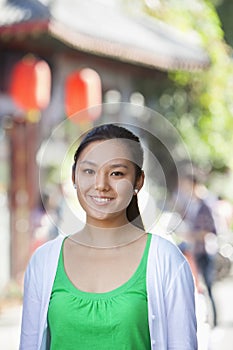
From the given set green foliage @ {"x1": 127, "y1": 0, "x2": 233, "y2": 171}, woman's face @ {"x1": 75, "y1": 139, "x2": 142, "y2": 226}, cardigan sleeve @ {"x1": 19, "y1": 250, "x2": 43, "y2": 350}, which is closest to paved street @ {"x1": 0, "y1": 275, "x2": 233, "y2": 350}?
green foliage @ {"x1": 127, "y1": 0, "x2": 233, "y2": 171}

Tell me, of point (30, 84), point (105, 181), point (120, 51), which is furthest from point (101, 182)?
point (120, 51)

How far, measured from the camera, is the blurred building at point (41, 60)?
784 cm

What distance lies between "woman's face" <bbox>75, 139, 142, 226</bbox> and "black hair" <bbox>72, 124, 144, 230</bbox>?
0.01 m

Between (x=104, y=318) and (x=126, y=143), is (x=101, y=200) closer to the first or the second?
(x=126, y=143)

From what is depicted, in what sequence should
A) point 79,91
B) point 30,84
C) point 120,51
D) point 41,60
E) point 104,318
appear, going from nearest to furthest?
point 104,318
point 30,84
point 41,60
point 79,91
point 120,51

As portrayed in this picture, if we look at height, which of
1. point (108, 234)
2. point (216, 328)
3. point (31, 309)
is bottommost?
point (216, 328)

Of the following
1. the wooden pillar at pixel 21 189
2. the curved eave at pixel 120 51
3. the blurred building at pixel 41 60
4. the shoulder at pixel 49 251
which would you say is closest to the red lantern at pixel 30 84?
the blurred building at pixel 41 60

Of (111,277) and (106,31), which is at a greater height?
(111,277)

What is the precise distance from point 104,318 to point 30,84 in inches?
245

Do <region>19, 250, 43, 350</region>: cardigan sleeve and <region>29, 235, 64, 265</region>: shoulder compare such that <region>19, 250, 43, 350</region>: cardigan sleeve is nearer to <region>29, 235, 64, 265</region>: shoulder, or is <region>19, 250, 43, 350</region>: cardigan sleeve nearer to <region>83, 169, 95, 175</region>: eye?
<region>29, 235, 64, 265</region>: shoulder

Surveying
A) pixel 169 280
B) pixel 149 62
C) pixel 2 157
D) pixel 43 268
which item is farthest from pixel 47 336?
pixel 149 62

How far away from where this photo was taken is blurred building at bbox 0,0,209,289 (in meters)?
7.84

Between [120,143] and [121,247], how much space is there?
23 centimetres

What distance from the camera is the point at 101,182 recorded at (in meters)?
2.10
